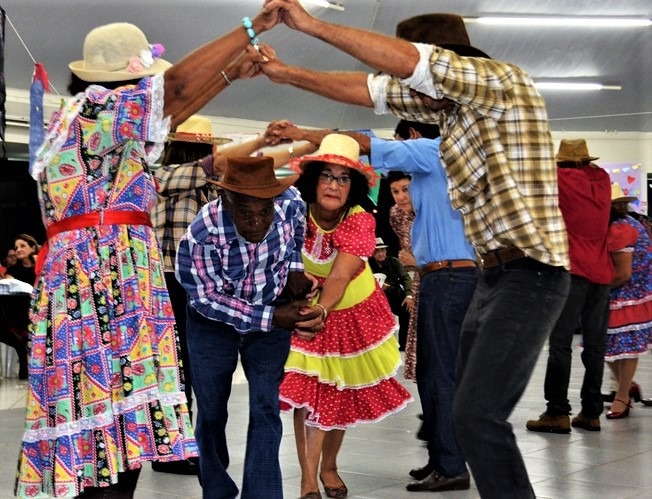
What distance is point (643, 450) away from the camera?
19.7 ft

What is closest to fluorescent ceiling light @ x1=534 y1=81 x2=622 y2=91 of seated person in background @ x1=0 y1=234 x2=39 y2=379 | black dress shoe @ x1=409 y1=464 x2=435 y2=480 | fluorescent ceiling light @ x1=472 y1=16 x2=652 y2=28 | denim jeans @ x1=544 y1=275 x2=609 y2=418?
fluorescent ceiling light @ x1=472 y1=16 x2=652 y2=28

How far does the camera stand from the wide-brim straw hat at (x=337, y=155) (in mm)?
4770

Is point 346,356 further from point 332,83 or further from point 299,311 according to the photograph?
point 332,83

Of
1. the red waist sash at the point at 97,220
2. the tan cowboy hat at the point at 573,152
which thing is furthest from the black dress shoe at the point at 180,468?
the tan cowboy hat at the point at 573,152

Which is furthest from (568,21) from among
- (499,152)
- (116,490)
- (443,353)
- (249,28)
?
Answer: (116,490)

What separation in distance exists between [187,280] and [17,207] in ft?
48.6

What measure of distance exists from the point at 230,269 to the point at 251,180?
368 mm

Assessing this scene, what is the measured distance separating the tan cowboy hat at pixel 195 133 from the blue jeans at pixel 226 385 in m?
1.73

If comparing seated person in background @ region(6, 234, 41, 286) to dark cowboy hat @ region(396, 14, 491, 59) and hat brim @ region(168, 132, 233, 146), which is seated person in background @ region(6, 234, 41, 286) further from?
dark cowboy hat @ region(396, 14, 491, 59)

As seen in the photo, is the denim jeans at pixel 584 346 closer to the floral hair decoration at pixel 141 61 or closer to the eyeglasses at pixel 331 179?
the eyeglasses at pixel 331 179

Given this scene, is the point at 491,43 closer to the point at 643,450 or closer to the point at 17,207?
the point at 17,207

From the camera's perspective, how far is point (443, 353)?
5.07m

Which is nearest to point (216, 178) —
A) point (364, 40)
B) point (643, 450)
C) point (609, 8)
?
point (364, 40)

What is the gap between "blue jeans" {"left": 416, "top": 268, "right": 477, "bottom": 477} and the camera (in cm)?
502
